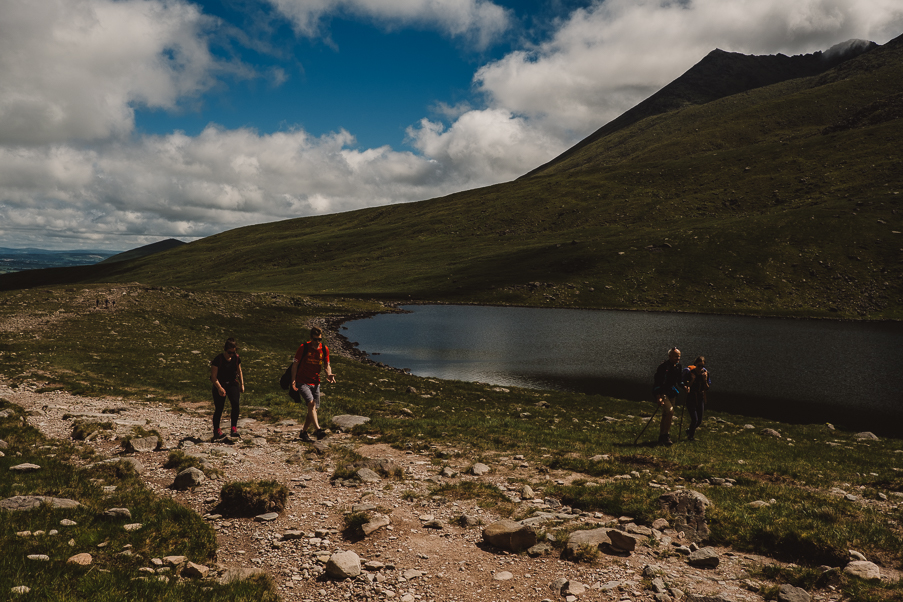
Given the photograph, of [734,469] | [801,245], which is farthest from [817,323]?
[734,469]

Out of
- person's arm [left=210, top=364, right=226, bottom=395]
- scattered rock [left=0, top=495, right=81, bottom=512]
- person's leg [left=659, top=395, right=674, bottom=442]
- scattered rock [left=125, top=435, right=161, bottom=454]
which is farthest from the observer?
person's leg [left=659, top=395, right=674, bottom=442]

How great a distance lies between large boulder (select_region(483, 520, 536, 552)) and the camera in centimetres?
959

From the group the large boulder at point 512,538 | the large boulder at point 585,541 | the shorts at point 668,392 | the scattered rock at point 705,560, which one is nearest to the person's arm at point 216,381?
the large boulder at point 512,538

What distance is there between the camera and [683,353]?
5506 centimetres

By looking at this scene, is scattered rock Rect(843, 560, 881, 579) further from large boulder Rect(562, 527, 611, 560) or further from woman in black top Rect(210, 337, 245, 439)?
woman in black top Rect(210, 337, 245, 439)

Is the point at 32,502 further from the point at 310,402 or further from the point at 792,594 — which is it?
the point at 792,594

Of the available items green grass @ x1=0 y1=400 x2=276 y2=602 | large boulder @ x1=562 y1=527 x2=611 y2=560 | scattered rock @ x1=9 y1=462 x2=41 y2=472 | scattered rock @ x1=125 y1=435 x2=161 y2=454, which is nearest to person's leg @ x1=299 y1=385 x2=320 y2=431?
scattered rock @ x1=125 y1=435 x2=161 y2=454

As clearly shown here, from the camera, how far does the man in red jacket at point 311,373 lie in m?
17.6

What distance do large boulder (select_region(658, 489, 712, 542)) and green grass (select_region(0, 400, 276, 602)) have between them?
8.60m

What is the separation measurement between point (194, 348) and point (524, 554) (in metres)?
40.9

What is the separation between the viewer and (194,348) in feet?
138

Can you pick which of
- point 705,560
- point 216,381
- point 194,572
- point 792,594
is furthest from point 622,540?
point 216,381

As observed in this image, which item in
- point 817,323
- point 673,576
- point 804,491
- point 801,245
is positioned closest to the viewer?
point 673,576

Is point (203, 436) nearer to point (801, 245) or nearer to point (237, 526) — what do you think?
point (237, 526)
